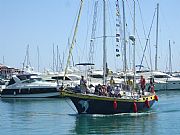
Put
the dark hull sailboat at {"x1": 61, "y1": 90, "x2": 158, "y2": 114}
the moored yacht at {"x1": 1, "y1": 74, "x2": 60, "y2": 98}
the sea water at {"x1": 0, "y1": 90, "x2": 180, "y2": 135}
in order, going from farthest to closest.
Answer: the moored yacht at {"x1": 1, "y1": 74, "x2": 60, "y2": 98} < the dark hull sailboat at {"x1": 61, "y1": 90, "x2": 158, "y2": 114} < the sea water at {"x1": 0, "y1": 90, "x2": 180, "y2": 135}

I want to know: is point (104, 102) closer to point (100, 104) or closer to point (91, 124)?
point (100, 104)

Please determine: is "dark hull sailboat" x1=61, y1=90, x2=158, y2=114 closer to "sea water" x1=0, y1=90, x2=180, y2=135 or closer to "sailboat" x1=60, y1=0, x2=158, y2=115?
"sailboat" x1=60, y1=0, x2=158, y2=115

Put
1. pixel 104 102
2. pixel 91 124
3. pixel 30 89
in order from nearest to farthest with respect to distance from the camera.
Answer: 1. pixel 91 124
2. pixel 104 102
3. pixel 30 89

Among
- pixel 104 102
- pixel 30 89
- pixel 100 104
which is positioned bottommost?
pixel 100 104

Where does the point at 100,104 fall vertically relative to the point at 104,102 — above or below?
below

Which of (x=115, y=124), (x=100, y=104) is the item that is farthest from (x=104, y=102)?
(x=115, y=124)

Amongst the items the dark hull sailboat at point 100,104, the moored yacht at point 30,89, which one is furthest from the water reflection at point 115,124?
the moored yacht at point 30,89

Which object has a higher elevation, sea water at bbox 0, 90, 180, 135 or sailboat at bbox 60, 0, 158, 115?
sailboat at bbox 60, 0, 158, 115

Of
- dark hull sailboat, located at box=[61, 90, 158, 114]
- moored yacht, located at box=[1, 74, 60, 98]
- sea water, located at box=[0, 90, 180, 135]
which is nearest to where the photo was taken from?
sea water, located at box=[0, 90, 180, 135]

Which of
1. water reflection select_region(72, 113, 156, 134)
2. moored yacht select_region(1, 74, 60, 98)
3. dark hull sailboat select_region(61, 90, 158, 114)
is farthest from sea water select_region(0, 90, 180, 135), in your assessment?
moored yacht select_region(1, 74, 60, 98)

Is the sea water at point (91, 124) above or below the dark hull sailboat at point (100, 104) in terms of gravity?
below

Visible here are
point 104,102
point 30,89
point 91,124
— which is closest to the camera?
point 91,124

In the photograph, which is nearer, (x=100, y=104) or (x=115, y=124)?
(x=115, y=124)

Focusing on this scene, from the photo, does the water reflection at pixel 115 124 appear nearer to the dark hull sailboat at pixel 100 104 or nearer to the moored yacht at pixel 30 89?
the dark hull sailboat at pixel 100 104
